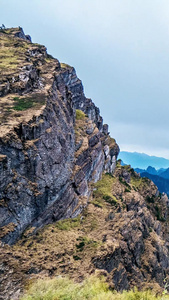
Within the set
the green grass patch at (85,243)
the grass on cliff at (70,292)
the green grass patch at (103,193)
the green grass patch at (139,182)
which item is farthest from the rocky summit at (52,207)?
the green grass patch at (139,182)

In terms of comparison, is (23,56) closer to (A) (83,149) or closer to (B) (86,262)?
(A) (83,149)

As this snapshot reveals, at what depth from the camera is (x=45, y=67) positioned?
47156mm

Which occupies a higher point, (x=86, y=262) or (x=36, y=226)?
(x=36, y=226)

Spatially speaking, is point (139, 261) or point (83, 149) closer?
point (139, 261)

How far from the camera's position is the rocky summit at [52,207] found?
19516 mm

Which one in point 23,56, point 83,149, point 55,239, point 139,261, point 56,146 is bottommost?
point 139,261

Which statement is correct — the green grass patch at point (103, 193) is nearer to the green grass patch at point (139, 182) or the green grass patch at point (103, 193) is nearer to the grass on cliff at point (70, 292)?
the grass on cliff at point (70, 292)

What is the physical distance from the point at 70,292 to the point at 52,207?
12.5 metres

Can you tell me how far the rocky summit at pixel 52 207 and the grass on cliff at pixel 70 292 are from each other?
149 cm

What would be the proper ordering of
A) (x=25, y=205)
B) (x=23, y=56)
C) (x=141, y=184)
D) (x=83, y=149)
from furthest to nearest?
(x=141, y=184), (x=23, y=56), (x=83, y=149), (x=25, y=205)

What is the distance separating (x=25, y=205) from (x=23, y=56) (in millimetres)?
34309

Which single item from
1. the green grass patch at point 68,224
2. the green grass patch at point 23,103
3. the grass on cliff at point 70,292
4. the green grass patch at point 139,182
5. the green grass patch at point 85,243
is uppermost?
the green grass patch at point 23,103

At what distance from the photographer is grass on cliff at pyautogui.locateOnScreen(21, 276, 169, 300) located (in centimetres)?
1382

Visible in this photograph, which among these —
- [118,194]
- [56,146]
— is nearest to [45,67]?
[56,146]
